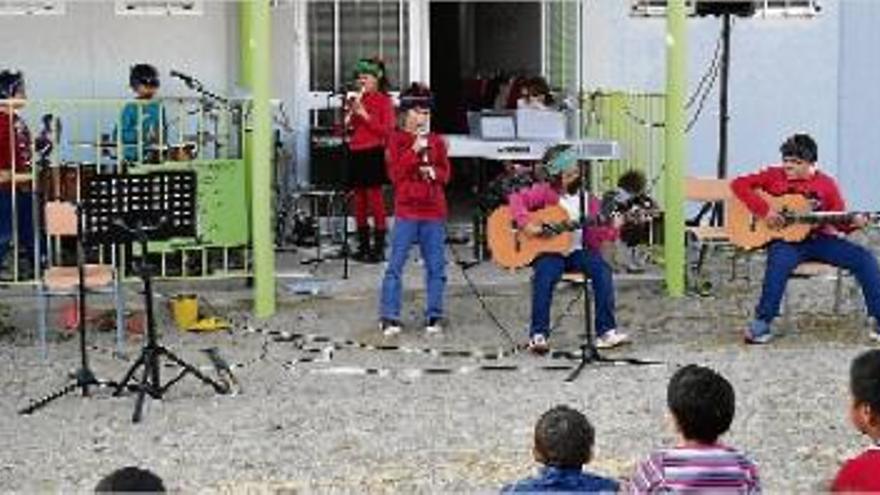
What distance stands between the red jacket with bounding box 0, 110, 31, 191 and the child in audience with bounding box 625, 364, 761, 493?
25.3ft

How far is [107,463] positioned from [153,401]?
4.17 feet

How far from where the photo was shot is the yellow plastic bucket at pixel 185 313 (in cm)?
1160

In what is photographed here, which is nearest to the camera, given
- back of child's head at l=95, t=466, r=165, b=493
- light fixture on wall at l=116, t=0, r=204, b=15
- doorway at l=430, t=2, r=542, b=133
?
back of child's head at l=95, t=466, r=165, b=493

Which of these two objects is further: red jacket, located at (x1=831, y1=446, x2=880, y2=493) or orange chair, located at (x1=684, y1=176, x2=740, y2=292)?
orange chair, located at (x1=684, y1=176, x2=740, y2=292)

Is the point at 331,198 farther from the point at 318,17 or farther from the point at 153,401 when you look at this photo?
the point at 153,401

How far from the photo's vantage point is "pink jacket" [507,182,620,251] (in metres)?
10.6

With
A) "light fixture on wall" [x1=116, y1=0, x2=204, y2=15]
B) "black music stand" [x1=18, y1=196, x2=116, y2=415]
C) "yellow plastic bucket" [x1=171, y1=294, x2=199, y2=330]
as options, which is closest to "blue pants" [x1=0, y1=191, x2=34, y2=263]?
"yellow plastic bucket" [x1=171, y1=294, x2=199, y2=330]

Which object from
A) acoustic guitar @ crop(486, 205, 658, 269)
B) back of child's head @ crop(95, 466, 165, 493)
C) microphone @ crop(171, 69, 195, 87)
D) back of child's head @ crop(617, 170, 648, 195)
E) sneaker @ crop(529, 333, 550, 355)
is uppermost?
microphone @ crop(171, 69, 195, 87)

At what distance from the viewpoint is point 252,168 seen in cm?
1209

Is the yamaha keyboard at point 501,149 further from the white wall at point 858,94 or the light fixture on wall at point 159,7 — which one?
the white wall at point 858,94

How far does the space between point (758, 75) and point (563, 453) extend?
10.9 m

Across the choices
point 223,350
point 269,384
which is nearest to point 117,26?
point 223,350

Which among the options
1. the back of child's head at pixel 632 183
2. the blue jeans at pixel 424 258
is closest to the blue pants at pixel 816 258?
the blue jeans at pixel 424 258

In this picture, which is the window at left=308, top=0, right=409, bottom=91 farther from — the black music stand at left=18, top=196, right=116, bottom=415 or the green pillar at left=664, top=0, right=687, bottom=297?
the black music stand at left=18, top=196, right=116, bottom=415
